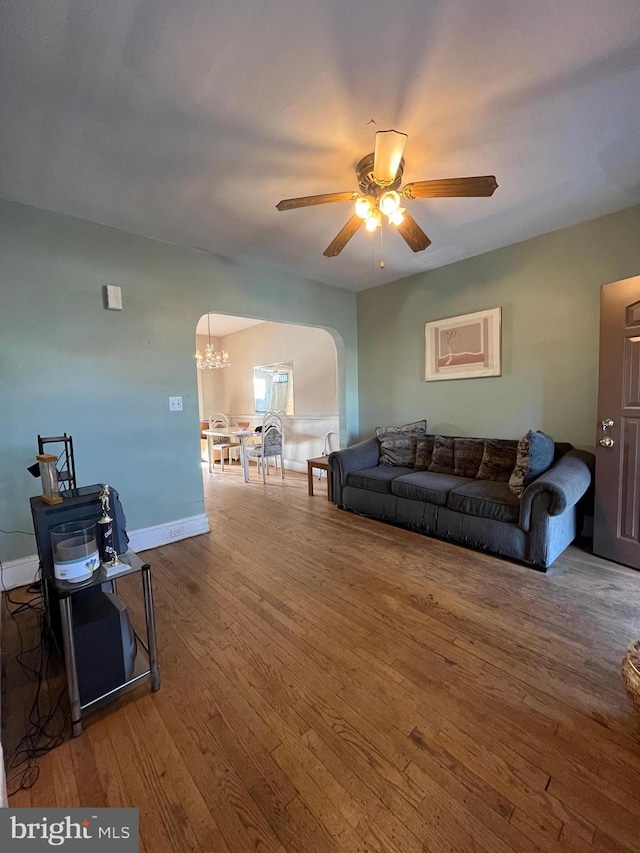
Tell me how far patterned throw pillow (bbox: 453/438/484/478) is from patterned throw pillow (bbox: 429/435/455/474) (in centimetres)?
6

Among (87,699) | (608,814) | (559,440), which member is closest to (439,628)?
(608,814)

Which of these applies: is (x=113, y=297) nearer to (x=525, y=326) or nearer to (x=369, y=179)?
(x=369, y=179)

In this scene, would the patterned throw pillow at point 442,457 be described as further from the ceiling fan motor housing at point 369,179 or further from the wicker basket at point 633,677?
the ceiling fan motor housing at point 369,179

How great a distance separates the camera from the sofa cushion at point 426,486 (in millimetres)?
3027

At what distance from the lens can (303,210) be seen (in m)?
2.53

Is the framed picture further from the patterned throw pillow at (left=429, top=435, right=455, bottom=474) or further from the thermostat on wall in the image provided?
the thermostat on wall

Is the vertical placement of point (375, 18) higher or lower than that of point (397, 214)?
Result: higher

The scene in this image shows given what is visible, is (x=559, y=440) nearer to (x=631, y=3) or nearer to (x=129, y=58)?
(x=631, y=3)

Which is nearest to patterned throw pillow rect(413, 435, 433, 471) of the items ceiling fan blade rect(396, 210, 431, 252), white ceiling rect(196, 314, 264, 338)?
ceiling fan blade rect(396, 210, 431, 252)

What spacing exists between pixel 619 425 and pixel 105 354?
3846mm

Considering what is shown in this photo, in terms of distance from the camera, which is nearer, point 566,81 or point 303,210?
point 566,81

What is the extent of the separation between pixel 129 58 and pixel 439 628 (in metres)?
2.95

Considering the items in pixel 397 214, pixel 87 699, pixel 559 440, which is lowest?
pixel 87 699

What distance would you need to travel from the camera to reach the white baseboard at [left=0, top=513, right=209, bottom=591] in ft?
7.95
